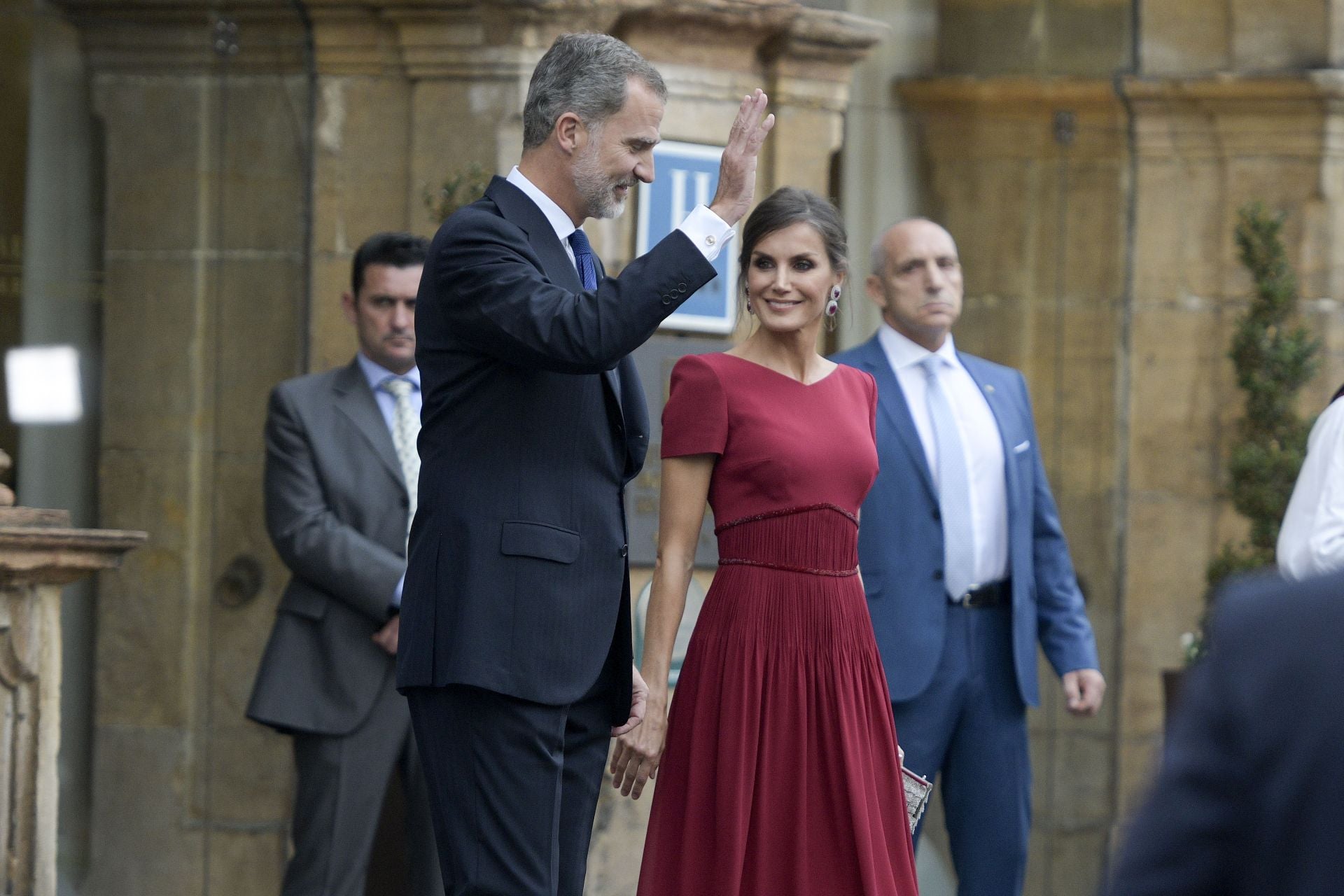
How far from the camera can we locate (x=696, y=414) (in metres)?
4.45

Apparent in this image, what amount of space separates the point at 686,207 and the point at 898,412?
57.8 inches

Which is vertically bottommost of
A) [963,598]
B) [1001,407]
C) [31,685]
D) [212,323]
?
[31,685]

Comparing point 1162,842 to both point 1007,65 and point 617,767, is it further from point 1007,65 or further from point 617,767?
point 1007,65

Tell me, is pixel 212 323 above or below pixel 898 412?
above

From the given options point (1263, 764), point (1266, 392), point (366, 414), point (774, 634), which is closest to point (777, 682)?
point (774, 634)

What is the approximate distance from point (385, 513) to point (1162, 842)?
419 cm

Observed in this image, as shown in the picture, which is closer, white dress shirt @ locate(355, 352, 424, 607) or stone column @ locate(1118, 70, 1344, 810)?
white dress shirt @ locate(355, 352, 424, 607)

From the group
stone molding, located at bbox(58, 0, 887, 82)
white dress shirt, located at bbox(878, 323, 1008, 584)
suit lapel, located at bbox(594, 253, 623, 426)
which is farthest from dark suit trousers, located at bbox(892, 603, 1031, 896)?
stone molding, located at bbox(58, 0, 887, 82)

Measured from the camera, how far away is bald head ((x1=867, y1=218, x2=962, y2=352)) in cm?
553

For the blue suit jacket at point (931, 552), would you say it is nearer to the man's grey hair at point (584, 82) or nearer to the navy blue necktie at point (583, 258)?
the navy blue necktie at point (583, 258)

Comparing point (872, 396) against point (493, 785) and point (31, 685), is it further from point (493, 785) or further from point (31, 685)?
point (31, 685)

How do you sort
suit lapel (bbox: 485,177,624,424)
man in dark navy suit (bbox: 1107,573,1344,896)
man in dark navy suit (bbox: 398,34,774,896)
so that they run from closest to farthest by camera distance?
1. man in dark navy suit (bbox: 1107,573,1344,896)
2. man in dark navy suit (bbox: 398,34,774,896)
3. suit lapel (bbox: 485,177,624,424)

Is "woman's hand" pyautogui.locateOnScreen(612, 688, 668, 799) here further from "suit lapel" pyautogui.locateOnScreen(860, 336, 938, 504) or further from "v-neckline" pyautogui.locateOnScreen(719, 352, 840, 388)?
"suit lapel" pyautogui.locateOnScreen(860, 336, 938, 504)

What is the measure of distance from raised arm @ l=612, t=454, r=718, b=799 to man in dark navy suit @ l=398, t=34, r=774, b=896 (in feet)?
1.39
